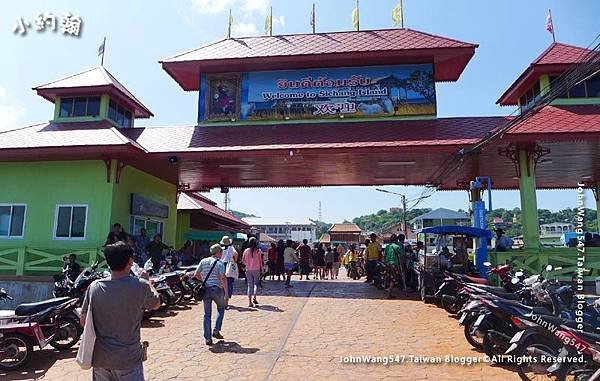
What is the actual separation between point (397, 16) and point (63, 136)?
12.9 m

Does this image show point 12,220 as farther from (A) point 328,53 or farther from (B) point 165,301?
(A) point 328,53

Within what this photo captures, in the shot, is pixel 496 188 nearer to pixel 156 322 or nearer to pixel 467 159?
pixel 467 159

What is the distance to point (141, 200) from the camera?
14031 millimetres

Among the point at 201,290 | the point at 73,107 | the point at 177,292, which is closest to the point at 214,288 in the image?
the point at 201,290

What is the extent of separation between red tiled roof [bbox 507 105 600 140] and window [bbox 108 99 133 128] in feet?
43.3

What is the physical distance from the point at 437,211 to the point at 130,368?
31.2 metres

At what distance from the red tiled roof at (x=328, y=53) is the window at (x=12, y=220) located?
682 centimetres

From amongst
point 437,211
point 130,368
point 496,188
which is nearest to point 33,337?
point 130,368

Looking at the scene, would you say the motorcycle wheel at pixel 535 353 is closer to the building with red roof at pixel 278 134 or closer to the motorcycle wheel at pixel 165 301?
the motorcycle wheel at pixel 165 301

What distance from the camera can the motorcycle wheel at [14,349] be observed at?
18.7 ft

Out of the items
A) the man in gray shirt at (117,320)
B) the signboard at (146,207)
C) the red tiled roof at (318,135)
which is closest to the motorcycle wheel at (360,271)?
the red tiled roof at (318,135)

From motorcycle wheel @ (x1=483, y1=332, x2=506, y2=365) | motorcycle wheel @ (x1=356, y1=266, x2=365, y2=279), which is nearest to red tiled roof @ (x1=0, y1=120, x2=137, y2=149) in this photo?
motorcycle wheel @ (x1=483, y1=332, x2=506, y2=365)

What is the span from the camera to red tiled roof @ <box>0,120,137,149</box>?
11727mm

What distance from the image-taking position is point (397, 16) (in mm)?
16328
